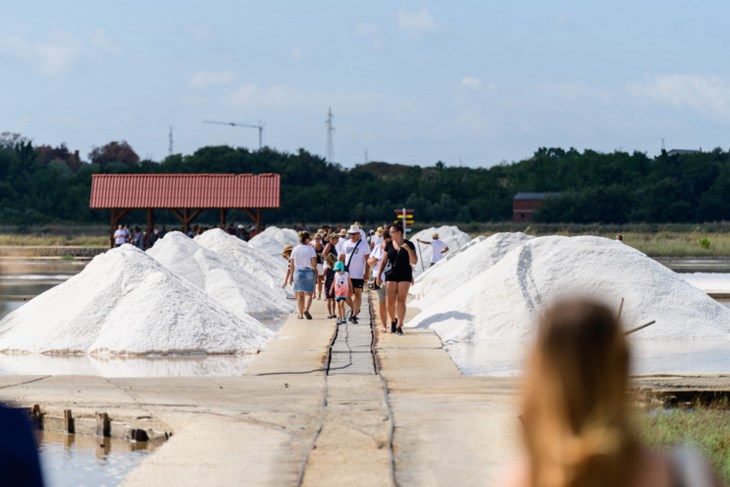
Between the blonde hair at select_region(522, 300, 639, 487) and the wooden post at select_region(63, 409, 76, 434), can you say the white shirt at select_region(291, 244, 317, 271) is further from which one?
the blonde hair at select_region(522, 300, 639, 487)

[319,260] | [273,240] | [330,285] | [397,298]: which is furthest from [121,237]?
[397,298]

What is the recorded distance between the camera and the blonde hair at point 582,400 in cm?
235

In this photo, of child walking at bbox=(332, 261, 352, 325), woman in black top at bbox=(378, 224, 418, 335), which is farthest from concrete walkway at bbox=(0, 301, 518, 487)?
child walking at bbox=(332, 261, 352, 325)

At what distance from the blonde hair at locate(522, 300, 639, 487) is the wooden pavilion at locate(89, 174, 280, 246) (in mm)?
54235

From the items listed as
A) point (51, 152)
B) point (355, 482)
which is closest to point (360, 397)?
point (355, 482)

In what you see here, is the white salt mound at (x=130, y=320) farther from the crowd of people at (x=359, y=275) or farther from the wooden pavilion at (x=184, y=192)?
the wooden pavilion at (x=184, y=192)

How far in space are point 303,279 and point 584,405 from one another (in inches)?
725

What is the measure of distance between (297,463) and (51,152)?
144m

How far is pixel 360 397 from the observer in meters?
12.0

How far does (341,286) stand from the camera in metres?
20.5

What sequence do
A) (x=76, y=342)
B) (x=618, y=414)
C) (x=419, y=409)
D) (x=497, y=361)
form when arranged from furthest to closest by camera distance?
(x=76, y=342)
(x=497, y=361)
(x=419, y=409)
(x=618, y=414)

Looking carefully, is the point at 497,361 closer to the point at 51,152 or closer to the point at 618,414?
the point at 618,414

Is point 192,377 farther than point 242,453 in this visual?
Yes

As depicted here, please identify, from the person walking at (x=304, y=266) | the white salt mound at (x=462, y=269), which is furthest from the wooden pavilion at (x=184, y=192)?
the person walking at (x=304, y=266)
